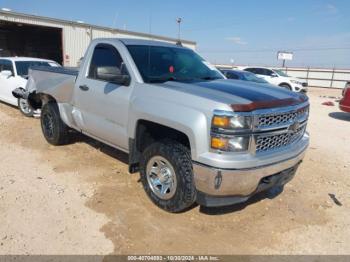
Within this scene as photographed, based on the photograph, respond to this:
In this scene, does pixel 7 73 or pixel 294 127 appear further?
pixel 7 73

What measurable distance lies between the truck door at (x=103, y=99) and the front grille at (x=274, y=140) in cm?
168

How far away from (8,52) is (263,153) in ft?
106

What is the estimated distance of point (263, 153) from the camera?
3.21 meters

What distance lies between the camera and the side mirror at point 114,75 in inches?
153

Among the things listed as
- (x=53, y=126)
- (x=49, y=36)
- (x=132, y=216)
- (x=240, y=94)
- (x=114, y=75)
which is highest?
(x=49, y=36)

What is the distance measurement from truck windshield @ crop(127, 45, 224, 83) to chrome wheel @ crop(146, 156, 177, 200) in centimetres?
100

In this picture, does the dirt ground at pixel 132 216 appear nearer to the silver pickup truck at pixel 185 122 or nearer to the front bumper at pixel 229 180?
the silver pickup truck at pixel 185 122

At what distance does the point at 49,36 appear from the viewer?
2938cm

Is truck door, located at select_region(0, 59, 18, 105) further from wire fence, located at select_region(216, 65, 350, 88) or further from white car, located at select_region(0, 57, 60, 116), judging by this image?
wire fence, located at select_region(216, 65, 350, 88)

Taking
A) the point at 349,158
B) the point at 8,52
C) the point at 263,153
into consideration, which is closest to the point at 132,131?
the point at 263,153

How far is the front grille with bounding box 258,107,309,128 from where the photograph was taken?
310 cm

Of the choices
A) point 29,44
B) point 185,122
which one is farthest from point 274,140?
point 29,44

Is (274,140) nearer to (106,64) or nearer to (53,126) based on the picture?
(106,64)

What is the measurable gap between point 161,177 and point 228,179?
3.19ft
